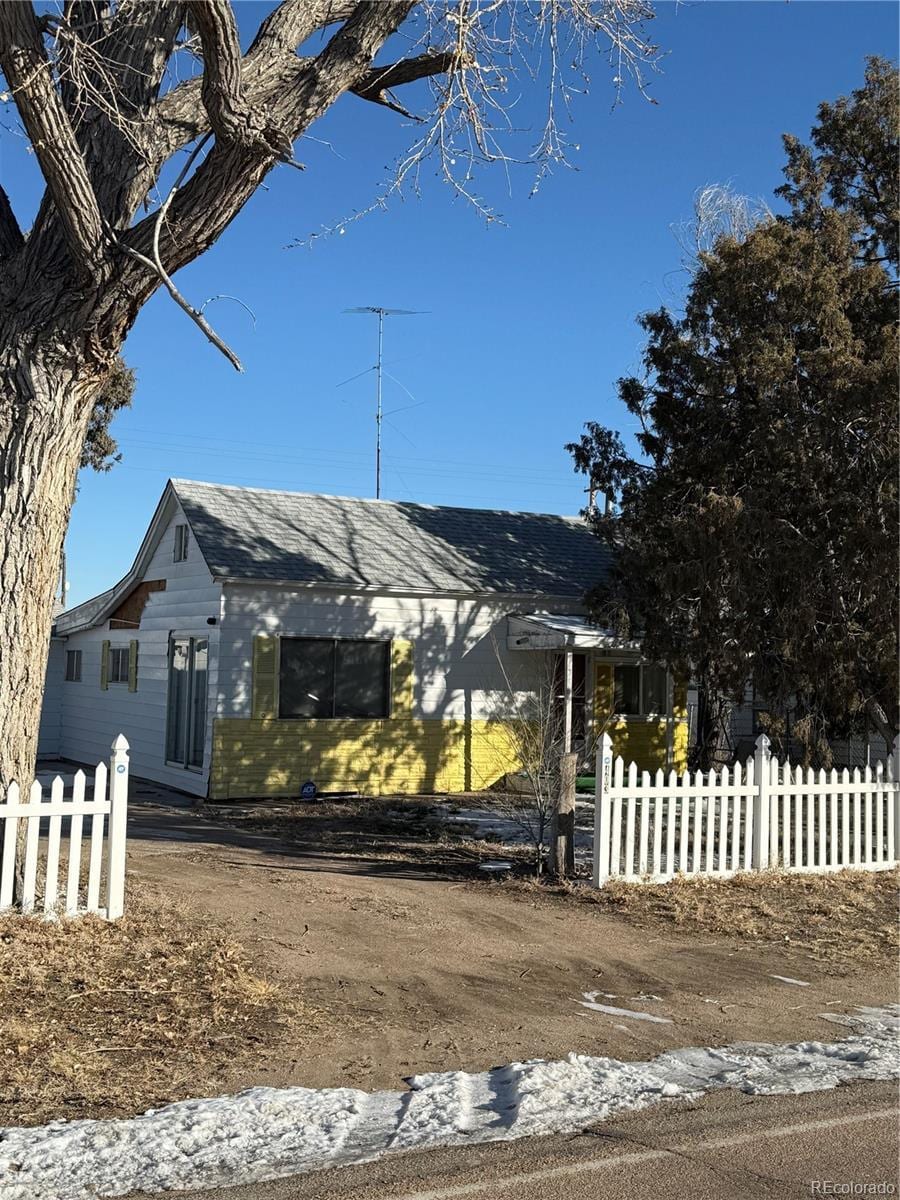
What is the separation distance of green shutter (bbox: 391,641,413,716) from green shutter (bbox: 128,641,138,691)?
18.0 feet

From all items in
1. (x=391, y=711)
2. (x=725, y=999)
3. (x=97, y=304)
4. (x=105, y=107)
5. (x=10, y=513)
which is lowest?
(x=725, y=999)

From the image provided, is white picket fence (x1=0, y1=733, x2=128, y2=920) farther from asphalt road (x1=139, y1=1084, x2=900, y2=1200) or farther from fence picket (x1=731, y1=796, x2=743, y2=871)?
fence picket (x1=731, y1=796, x2=743, y2=871)

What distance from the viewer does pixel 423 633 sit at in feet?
63.6

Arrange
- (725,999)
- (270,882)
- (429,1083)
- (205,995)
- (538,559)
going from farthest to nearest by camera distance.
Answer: (538,559)
(270,882)
(725,999)
(205,995)
(429,1083)

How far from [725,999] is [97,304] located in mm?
6220

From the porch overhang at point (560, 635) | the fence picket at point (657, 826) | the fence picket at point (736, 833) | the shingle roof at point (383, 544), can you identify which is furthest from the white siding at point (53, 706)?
the fence picket at point (736, 833)

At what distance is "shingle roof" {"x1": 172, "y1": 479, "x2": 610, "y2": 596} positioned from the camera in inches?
727

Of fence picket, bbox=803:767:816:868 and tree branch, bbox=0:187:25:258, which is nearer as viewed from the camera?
tree branch, bbox=0:187:25:258

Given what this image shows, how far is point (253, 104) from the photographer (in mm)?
7613

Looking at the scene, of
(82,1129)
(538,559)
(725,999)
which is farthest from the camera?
(538,559)

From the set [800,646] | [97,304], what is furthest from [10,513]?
[800,646]

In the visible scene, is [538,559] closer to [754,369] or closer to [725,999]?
[754,369]

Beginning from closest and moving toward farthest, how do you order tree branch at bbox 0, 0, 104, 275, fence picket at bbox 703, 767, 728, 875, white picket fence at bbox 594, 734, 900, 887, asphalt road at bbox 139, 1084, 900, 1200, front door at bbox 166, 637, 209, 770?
asphalt road at bbox 139, 1084, 900, 1200 → tree branch at bbox 0, 0, 104, 275 → white picket fence at bbox 594, 734, 900, 887 → fence picket at bbox 703, 767, 728, 875 → front door at bbox 166, 637, 209, 770

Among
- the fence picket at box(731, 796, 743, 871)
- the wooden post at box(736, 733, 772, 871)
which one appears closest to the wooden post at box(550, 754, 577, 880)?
the fence picket at box(731, 796, 743, 871)
